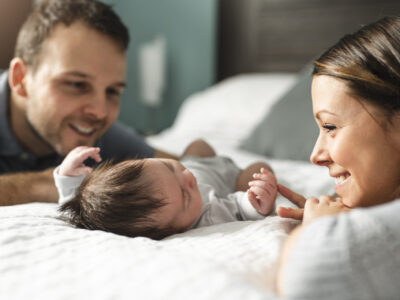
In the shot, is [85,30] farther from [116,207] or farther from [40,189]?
[116,207]

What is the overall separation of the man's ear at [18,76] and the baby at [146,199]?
658 mm

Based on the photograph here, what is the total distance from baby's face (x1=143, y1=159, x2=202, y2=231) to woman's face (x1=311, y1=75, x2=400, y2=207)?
30 cm

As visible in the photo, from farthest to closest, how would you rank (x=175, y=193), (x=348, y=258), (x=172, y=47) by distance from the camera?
(x=172, y=47), (x=175, y=193), (x=348, y=258)

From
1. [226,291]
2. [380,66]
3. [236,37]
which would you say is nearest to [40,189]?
[226,291]

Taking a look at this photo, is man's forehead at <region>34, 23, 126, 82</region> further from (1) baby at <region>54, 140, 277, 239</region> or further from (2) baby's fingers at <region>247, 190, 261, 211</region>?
(2) baby's fingers at <region>247, 190, 261, 211</region>

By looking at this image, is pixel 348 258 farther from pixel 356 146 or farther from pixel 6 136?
pixel 6 136

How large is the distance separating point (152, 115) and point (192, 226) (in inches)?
108

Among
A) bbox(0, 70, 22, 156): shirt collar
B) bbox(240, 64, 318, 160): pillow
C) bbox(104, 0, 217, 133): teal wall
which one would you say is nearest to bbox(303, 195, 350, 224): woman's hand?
bbox(240, 64, 318, 160): pillow

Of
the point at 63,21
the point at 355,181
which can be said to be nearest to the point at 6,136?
the point at 63,21

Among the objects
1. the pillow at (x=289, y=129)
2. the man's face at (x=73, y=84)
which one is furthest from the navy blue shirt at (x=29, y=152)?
the pillow at (x=289, y=129)

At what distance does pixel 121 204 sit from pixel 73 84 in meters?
0.75

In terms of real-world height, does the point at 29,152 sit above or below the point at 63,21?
below

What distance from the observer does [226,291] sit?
0.48 meters

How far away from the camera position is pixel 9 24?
277cm
